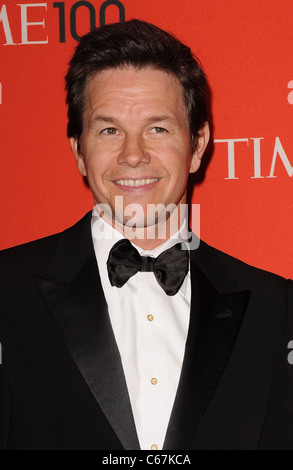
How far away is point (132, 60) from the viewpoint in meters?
2.03

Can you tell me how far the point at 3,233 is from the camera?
2.43m

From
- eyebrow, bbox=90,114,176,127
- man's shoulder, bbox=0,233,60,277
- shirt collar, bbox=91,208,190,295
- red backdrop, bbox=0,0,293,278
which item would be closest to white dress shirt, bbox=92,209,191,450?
shirt collar, bbox=91,208,190,295

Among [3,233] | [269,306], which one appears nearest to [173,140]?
[269,306]

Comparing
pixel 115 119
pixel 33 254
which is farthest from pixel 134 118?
pixel 33 254

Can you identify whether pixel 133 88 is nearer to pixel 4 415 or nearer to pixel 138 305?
pixel 138 305

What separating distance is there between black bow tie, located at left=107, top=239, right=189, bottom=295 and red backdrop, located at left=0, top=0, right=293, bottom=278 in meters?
0.43

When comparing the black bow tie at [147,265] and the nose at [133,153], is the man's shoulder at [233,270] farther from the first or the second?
the nose at [133,153]

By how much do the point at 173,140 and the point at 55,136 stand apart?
55 centimetres

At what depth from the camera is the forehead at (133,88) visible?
1.98 m

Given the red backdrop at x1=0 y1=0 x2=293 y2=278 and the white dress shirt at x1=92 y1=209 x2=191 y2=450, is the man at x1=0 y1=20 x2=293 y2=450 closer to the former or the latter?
the white dress shirt at x1=92 y1=209 x2=191 y2=450

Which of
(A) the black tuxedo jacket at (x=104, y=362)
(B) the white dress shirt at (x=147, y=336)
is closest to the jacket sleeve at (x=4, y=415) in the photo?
(A) the black tuxedo jacket at (x=104, y=362)

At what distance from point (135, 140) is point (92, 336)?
1.73 ft

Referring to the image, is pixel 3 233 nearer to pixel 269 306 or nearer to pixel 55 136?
pixel 55 136

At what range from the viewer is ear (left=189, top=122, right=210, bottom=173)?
2.16m
